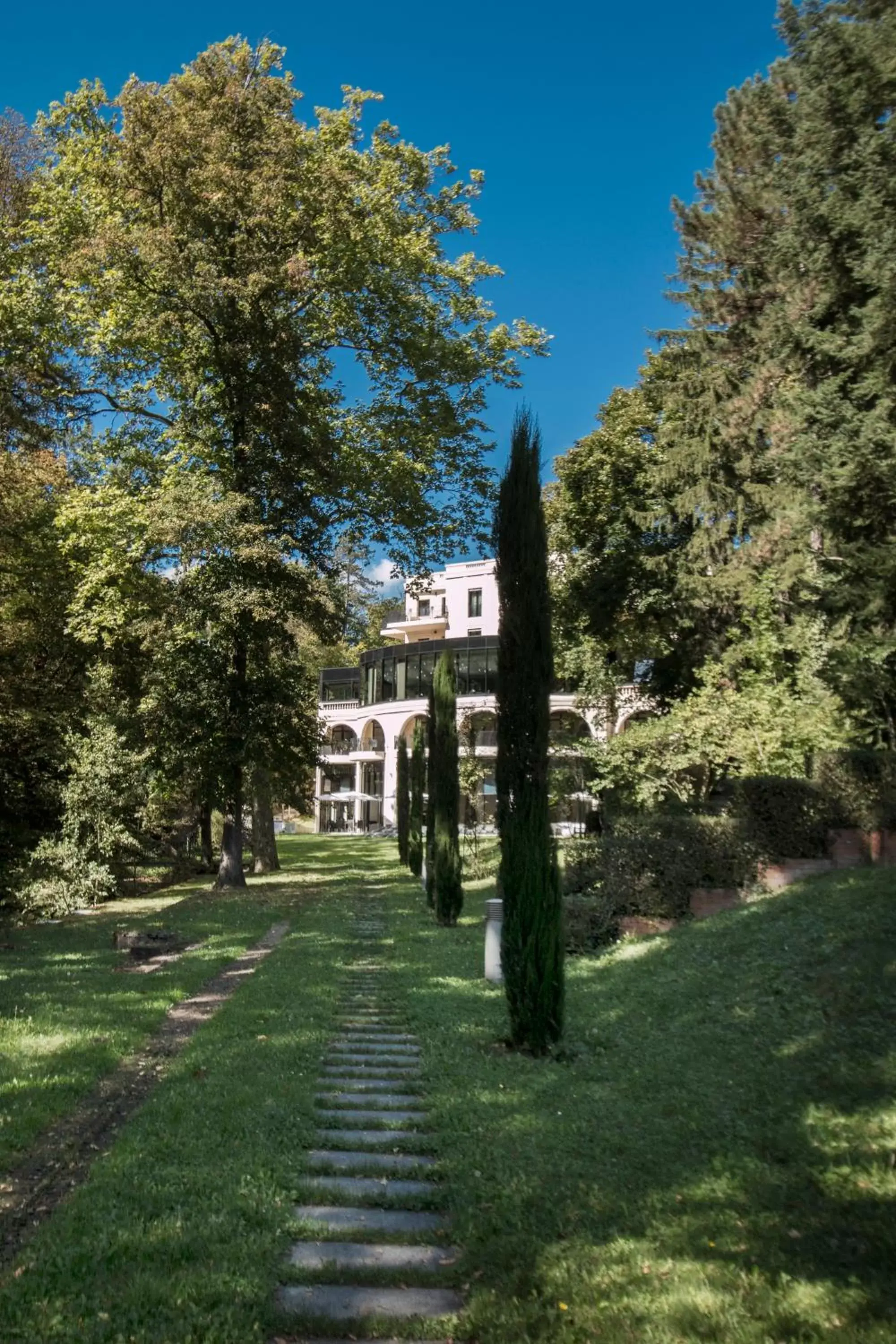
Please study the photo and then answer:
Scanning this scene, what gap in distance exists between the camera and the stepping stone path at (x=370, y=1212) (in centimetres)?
351

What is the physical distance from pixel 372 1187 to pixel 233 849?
60.1 feet

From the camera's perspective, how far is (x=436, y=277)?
2356 centimetres

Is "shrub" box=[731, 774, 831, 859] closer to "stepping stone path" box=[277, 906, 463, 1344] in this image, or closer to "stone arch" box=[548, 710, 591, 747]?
"stone arch" box=[548, 710, 591, 747]

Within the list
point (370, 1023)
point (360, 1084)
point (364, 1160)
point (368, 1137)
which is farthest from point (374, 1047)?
point (364, 1160)

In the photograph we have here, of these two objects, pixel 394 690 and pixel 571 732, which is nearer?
pixel 571 732

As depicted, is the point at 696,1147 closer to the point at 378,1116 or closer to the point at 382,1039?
the point at 378,1116

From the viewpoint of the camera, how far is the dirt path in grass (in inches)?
166

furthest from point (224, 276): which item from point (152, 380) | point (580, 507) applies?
point (580, 507)

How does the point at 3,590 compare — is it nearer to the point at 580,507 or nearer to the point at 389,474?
the point at 389,474

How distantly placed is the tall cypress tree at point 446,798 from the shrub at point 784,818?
4.95 m

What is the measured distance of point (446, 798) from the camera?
1614cm

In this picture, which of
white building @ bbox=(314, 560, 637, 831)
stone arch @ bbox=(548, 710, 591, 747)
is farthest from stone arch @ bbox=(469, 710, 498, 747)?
stone arch @ bbox=(548, 710, 591, 747)

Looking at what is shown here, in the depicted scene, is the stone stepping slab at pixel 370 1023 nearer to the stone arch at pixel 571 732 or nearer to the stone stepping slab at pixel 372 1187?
the stone stepping slab at pixel 372 1187

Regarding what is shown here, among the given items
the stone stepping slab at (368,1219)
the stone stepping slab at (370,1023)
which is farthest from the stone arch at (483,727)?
the stone stepping slab at (368,1219)
